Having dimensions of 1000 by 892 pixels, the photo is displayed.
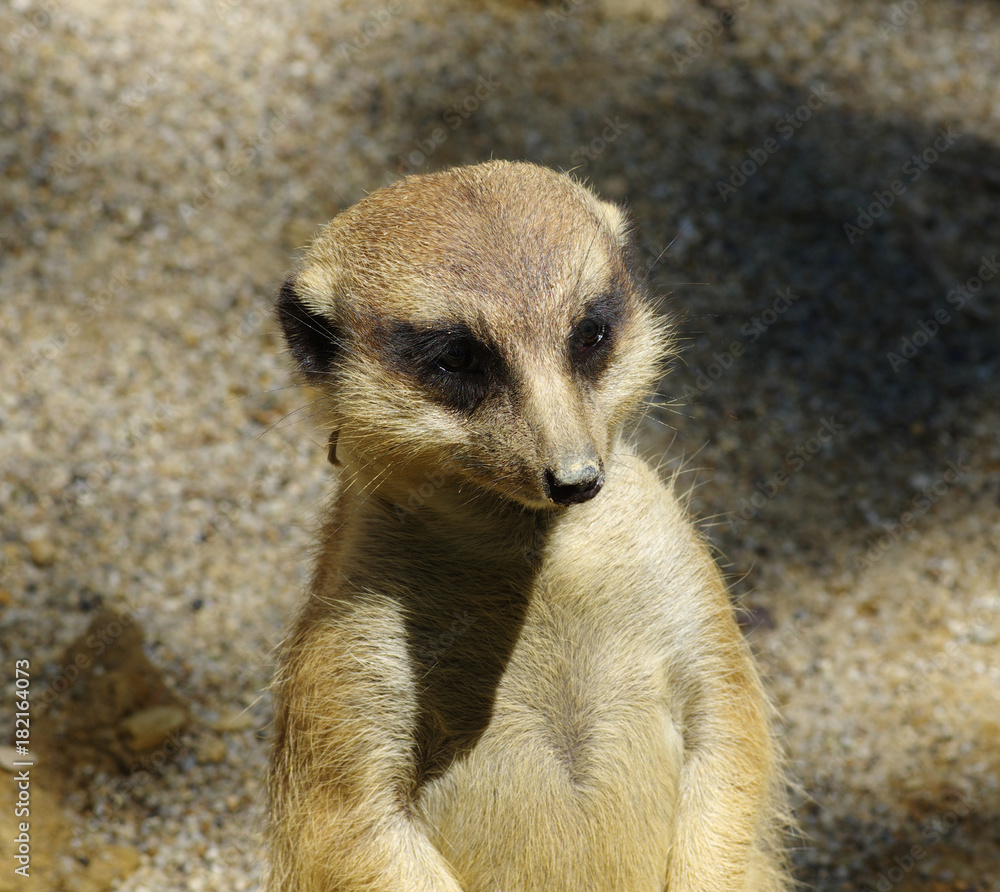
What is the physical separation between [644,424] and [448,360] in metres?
2.44

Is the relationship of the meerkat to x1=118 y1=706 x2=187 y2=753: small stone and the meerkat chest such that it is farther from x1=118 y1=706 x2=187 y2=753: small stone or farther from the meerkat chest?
x1=118 y1=706 x2=187 y2=753: small stone

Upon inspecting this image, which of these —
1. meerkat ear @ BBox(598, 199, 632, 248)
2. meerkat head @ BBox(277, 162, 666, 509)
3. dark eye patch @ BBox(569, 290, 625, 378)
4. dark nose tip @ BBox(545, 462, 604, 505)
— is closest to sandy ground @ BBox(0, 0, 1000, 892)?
meerkat ear @ BBox(598, 199, 632, 248)

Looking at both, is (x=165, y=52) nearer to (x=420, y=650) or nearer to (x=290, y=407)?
(x=290, y=407)

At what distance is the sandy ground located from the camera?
12.0 ft

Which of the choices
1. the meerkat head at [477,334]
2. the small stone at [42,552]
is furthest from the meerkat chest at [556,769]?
the small stone at [42,552]

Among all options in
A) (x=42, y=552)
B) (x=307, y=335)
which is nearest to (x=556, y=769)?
(x=307, y=335)

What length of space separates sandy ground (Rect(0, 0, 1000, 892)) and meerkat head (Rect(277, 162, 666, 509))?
1290mm

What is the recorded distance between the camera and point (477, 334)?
2.16 metres

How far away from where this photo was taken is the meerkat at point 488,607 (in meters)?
2.25

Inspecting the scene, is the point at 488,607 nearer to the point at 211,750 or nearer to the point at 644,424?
the point at 211,750

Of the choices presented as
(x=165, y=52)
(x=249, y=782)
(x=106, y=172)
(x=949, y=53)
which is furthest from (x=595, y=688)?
(x=949, y=53)

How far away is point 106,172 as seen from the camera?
4.68 m

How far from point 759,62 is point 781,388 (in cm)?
173

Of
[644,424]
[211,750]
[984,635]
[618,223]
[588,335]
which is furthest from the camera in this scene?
[644,424]
